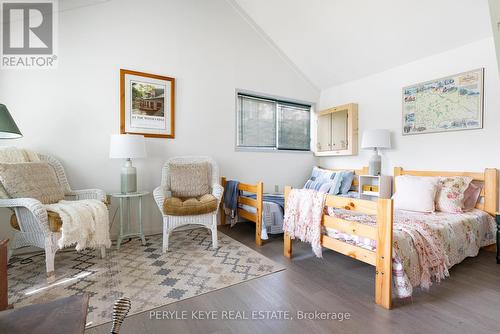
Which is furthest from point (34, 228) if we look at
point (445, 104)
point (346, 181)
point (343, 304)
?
point (445, 104)

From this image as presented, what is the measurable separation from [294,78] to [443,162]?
99.9 inches

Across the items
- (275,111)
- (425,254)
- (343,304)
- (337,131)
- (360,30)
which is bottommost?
(343,304)

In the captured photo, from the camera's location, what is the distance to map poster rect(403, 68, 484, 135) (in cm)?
267

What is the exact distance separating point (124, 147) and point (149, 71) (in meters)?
1.13

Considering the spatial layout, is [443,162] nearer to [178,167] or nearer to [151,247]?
[178,167]

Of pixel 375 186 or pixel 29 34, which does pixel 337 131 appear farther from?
pixel 29 34

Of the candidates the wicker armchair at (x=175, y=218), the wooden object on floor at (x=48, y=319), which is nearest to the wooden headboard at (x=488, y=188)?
the wicker armchair at (x=175, y=218)

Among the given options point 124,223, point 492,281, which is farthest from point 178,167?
point 492,281

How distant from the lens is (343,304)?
161cm

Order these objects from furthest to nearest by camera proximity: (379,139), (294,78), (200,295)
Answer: (294,78) < (379,139) < (200,295)

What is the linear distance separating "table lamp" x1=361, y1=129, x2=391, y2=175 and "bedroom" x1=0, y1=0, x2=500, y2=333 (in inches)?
3.8

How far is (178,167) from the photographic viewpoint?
298 centimetres

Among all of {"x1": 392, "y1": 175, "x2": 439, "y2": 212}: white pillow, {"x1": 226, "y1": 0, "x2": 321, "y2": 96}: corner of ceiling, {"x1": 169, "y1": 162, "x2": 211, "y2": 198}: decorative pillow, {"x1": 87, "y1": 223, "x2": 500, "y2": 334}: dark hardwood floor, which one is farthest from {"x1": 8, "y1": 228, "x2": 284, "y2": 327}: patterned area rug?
{"x1": 226, "y1": 0, "x2": 321, "y2": 96}: corner of ceiling

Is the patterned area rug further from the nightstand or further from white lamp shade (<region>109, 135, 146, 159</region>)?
the nightstand
